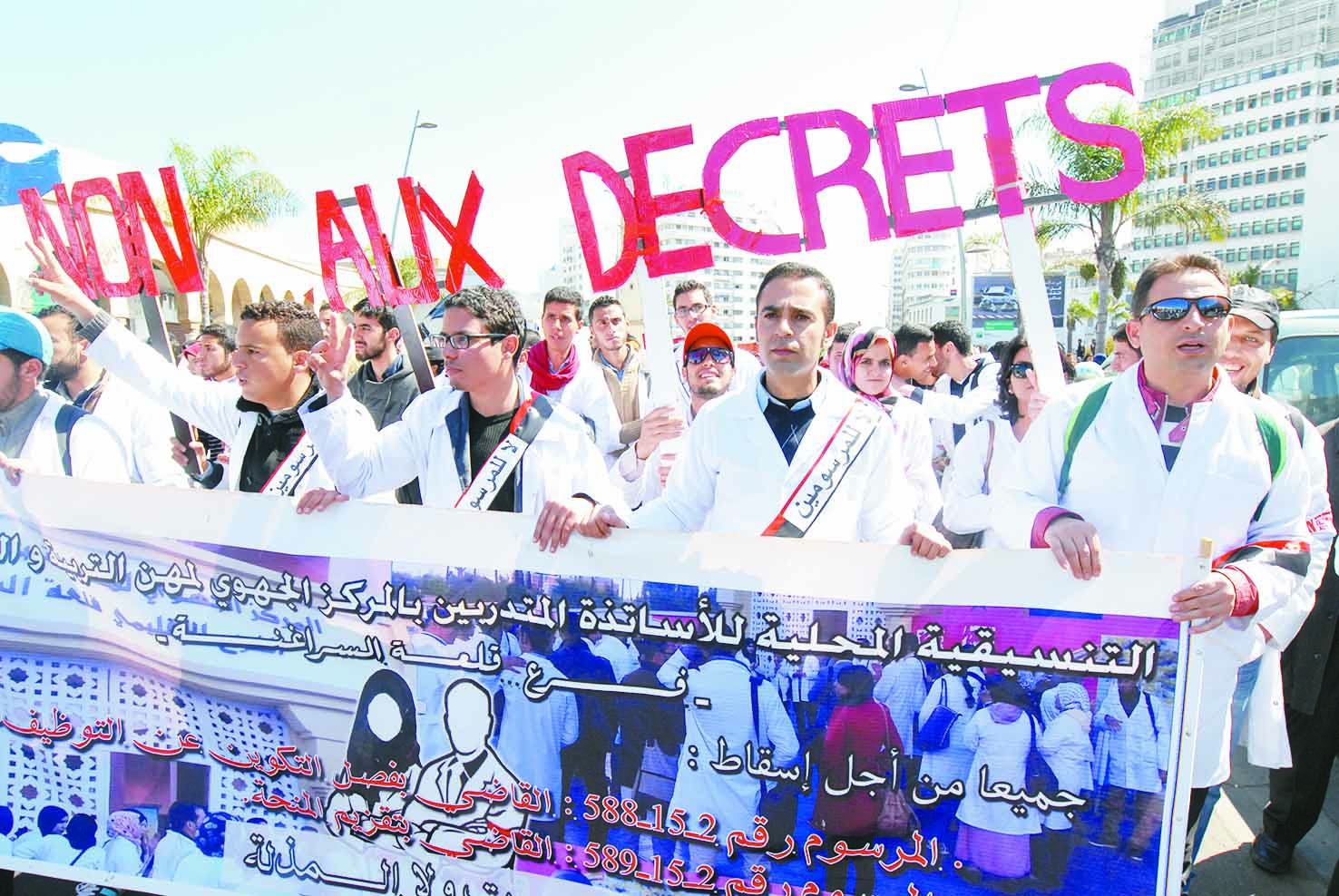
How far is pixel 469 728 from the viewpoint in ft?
7.35

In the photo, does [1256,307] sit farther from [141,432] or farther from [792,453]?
[141,432]

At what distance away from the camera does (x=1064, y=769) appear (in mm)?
1958

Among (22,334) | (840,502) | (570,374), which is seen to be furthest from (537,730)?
(570,374)

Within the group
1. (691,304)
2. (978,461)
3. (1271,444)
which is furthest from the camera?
(691,304)

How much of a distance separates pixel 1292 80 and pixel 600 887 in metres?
104

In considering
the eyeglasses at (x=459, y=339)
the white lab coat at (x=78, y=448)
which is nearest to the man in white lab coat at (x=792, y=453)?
the eyeglasses at (x=459, y=339)

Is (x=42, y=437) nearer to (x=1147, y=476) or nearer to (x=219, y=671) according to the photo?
(x=219, y=671)

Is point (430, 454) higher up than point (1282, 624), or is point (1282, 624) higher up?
point (430, 454)

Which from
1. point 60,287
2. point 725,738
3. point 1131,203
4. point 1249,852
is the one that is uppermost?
point 1131,203

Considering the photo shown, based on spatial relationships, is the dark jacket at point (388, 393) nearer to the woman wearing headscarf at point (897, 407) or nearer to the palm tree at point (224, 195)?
the woman wearing headscarf at point (897, 407)

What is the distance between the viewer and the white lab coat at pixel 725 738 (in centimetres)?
208

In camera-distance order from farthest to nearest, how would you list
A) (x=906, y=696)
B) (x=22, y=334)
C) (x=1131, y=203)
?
1. (x=1131, y=203)
2. (x=22, y=334)
3. (x=906, y=696)

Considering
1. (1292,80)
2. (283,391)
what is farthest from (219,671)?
(1292,80)

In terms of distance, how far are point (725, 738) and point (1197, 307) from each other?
158 cm
